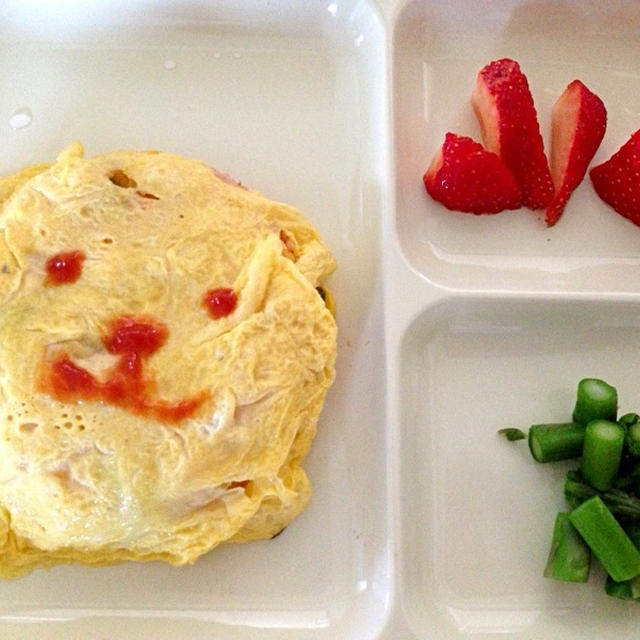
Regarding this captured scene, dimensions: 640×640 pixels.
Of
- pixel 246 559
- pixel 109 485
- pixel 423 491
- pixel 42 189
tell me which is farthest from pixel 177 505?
pixel 42 189

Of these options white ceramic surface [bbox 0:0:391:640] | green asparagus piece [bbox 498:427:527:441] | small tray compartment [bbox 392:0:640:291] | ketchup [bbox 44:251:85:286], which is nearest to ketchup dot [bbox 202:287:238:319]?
ketchup [bbox 44:251:85:286]

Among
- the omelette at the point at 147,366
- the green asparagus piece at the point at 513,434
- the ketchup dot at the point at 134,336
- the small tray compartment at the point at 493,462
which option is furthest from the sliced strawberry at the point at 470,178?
the ketchup dot at the point at 134,336

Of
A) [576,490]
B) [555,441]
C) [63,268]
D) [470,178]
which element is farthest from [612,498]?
[63,268]

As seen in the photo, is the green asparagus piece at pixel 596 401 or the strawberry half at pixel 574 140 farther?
the strawberry half at pixel 574 140

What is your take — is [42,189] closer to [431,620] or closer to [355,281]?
[355,281]

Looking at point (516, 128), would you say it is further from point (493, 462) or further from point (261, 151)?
point (493, 462)

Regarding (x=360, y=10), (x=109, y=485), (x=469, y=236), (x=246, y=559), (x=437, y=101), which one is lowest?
(x=246, y=559)

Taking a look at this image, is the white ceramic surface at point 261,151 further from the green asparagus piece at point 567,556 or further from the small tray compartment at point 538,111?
the green asparagus piece at point 567,556
